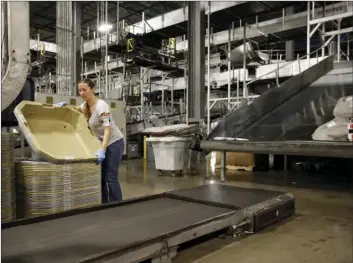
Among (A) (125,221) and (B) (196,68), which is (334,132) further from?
(B) (196,68)

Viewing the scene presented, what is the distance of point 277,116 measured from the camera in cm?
515

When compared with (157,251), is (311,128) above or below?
above

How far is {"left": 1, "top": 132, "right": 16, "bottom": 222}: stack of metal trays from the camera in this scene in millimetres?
2002

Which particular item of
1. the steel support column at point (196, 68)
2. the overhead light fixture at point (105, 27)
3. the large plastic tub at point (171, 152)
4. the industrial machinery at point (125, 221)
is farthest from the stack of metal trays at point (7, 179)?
the overhead light fixture at point (105, 27)

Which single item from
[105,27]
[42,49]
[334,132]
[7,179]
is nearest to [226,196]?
[7,179]

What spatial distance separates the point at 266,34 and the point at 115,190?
6.80m

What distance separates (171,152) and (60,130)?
2324mm

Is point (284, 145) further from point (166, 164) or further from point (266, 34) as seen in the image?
point (266, 34)

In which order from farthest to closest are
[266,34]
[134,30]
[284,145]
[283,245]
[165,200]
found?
[134,30] < [266,34] < [284,145] < [165,200] < [283,245]

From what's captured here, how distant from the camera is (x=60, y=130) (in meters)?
2.75

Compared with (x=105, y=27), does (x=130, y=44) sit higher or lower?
lower

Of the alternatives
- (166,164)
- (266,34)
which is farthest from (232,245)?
(266,34)

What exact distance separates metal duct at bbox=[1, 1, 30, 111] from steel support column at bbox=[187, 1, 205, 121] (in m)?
4.27

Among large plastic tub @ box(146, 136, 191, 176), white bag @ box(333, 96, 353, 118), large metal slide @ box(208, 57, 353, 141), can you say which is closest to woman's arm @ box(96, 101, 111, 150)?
large plastic tub @ box(146, 136, 191, 176)
